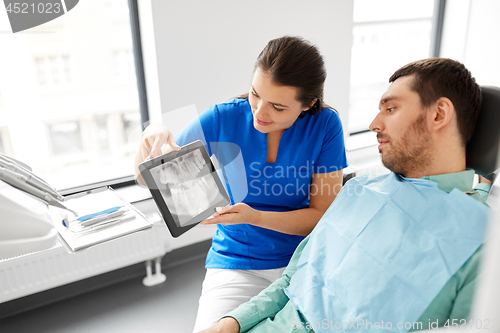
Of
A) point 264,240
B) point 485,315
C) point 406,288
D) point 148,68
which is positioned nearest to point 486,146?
point 406,288

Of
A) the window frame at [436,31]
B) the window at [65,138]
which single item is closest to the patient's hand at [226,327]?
the window at [65,138]

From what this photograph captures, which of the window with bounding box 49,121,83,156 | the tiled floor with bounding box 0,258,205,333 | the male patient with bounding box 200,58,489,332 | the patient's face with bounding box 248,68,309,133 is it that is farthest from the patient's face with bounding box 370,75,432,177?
the window with bounding box 49,121,83,156

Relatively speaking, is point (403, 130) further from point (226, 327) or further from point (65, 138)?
point (65, 138)

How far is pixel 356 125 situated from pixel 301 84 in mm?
1938

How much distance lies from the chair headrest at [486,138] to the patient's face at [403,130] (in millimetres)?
150

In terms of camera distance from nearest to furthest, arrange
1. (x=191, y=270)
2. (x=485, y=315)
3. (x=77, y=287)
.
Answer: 1. (x=485, y=315)
2. (x=77, y=287)
3. (x=191, y=270)

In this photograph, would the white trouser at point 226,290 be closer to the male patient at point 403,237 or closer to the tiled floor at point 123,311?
the male patient at point 403,237

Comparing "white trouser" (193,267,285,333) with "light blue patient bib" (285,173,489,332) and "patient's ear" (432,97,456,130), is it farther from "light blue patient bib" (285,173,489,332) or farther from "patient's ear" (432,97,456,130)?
"patient's ear" (432,97,456,130)

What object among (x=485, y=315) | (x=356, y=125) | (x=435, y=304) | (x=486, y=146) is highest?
(x=485, y=315)

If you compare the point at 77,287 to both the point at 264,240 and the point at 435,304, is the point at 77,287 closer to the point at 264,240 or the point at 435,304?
the point at 264,240

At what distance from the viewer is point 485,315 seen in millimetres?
273

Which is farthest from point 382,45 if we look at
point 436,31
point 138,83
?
point 138,83

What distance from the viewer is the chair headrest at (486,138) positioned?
96cm

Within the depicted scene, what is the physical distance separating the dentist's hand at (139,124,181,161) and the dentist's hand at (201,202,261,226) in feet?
0.75
